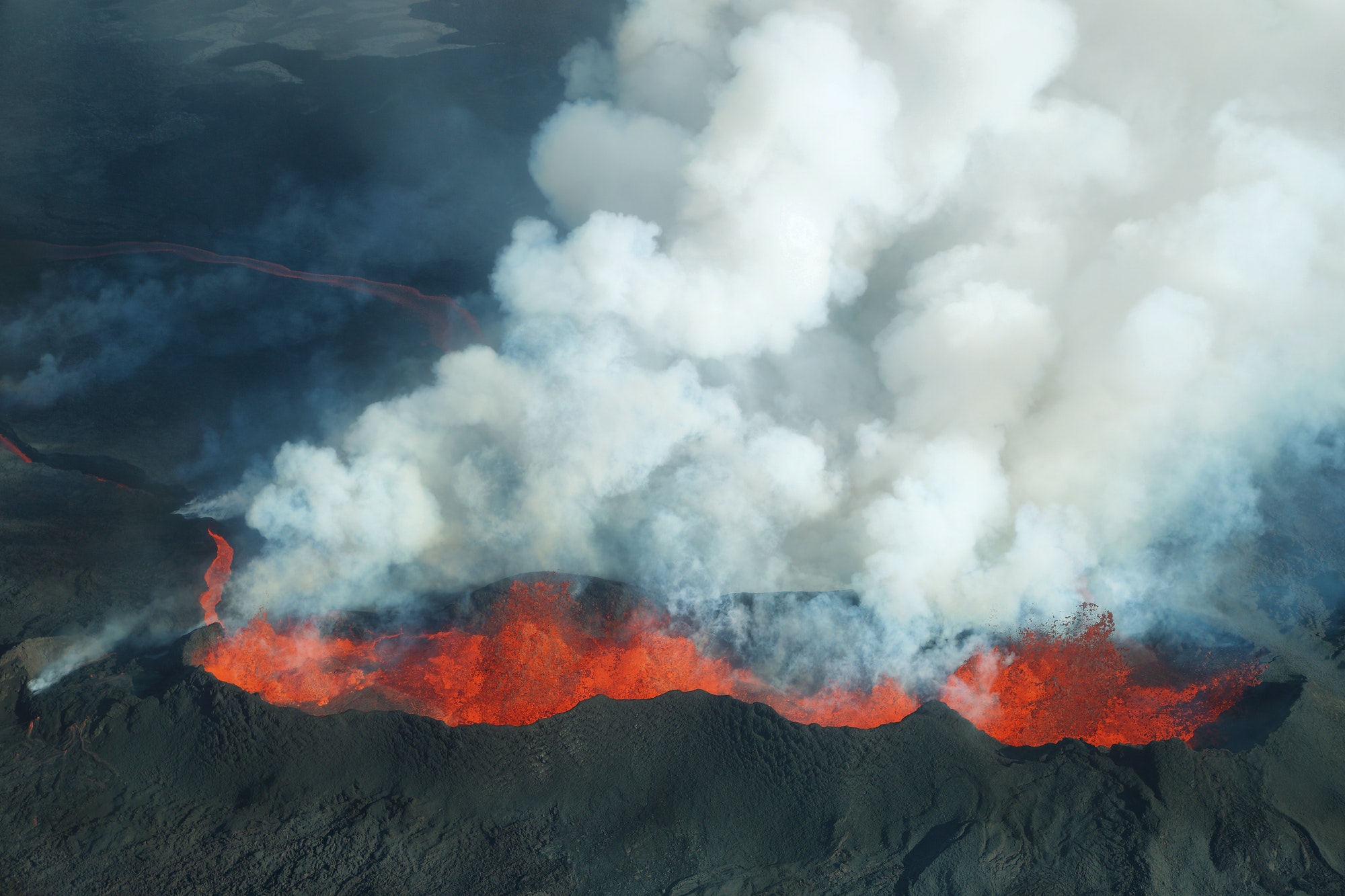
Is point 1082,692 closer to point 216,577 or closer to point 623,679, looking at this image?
point 623,679

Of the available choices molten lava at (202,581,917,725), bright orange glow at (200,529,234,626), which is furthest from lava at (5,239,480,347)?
molten lava at (202,581,917,725)

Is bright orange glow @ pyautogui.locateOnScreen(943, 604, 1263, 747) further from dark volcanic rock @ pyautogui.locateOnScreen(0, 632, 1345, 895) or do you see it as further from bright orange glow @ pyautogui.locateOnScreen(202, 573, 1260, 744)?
dark volcanic rock @ pyautogui.locateOnScreen(0, 632, 1345, 895)

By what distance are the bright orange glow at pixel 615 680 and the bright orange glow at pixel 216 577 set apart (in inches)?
37.6

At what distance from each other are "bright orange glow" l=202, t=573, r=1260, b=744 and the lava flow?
0.02 meters

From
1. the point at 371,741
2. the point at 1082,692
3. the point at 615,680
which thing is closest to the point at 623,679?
the point at 615,680

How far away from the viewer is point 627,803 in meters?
11.5

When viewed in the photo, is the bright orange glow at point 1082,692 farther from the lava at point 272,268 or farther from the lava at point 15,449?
the lava at point 15,449

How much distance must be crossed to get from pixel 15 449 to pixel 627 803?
14082mm

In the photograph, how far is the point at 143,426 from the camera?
17.9 metres

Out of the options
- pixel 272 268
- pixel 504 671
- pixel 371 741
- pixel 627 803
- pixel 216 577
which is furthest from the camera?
pixel 272 268

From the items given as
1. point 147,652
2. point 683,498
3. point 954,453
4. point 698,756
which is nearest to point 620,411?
point 683,498

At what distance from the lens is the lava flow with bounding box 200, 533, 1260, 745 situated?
1297 centimetres

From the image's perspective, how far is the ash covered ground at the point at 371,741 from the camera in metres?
10.8

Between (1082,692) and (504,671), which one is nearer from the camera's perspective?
(504,671)
